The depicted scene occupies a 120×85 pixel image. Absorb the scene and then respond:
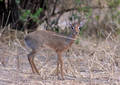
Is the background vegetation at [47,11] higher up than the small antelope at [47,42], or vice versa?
the background vegetation at [47,11]

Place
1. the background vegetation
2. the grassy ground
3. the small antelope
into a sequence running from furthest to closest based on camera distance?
the background vegetation
the small antelope
the grassy ground

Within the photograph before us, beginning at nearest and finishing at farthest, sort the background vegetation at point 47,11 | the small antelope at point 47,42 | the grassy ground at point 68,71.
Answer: the grassy ground at point 68,71
the small antelope at point 47,42
the background vegetation at point 47,11

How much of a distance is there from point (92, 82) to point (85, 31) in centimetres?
522

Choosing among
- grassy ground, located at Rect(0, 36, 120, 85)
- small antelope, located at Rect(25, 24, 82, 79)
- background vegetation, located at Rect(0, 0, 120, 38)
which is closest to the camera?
grassy ground, located at Rect(0, 36, 120, 85)

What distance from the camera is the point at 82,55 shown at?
25.4ft

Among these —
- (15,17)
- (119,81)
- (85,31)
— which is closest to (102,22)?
(85,31)

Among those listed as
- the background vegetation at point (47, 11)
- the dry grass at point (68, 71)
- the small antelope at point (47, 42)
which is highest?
the background vegetation at point (47, 11)

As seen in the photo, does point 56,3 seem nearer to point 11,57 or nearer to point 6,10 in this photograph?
point 6,10

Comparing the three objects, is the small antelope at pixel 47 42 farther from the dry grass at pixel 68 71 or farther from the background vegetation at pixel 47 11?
the background vegetation at pixel 47 11

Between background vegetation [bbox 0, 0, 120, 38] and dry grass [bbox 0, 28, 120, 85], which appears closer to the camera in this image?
dry grass [bbox 0, 28, 120, 85]

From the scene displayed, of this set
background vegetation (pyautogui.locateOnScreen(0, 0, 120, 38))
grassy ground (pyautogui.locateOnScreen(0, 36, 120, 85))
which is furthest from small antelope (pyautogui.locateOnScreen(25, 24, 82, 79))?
background vegetation (pyautogui.locateOnScreen(0, 0, 120, 38))

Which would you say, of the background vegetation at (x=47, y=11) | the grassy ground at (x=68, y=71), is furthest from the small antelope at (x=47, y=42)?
the background vegetation at (x=47, y=11)

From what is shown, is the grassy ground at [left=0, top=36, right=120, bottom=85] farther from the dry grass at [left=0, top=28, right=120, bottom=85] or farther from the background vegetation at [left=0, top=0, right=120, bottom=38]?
the background vegetation at [left=0, top=0, right=120, bottom=38]

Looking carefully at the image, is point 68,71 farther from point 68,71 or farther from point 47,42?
point 47,42
